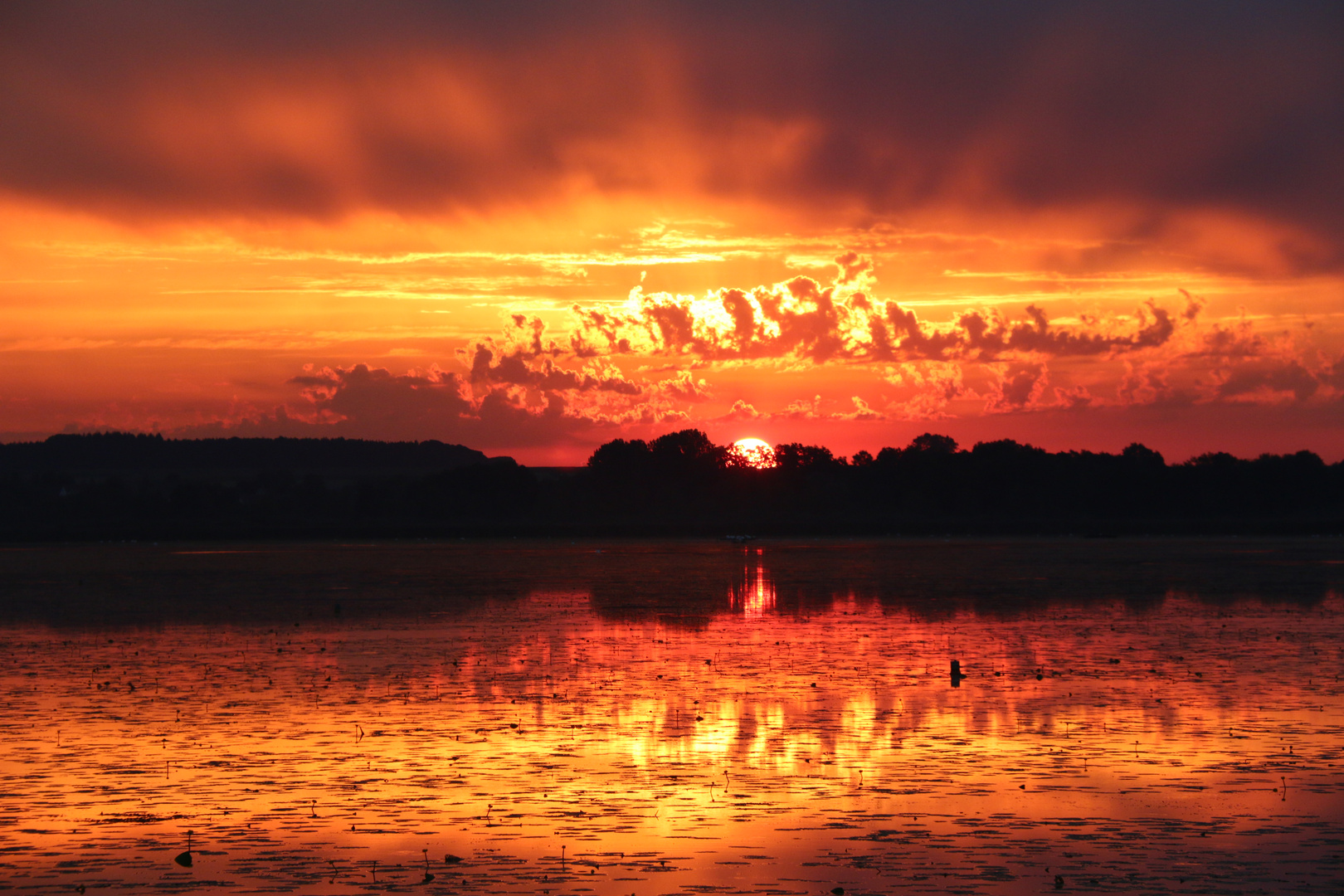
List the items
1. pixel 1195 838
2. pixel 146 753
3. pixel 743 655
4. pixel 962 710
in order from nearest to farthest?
pixel 1195 838 < pixel 146 753 < pixel 962 710 < pixel 743 655

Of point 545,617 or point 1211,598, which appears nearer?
point 545,617

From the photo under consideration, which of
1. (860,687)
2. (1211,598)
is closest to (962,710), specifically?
(860,687)

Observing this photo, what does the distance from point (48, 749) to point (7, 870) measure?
344 inches

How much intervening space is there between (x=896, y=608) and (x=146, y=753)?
36260 millimetres

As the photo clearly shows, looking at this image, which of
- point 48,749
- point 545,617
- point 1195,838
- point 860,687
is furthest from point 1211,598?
point 48,749

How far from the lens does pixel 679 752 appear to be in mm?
24094

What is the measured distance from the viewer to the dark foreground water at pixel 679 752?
55.1 ft

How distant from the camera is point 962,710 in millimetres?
28188

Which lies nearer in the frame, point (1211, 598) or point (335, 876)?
point (335, 876)

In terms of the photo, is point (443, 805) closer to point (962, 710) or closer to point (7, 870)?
point (7, 870)

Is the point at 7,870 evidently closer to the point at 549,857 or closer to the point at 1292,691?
the point at 549,857

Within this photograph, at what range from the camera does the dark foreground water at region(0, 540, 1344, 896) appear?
16.8 m

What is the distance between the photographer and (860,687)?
3177 centimetres

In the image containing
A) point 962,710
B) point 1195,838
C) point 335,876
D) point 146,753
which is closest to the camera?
point 335,876
